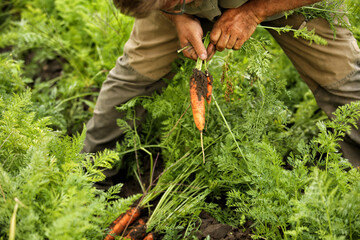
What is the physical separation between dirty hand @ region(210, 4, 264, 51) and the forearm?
0.02 meters

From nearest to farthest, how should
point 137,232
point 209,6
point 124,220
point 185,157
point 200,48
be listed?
point 209,6, point 200,48, point 137,232, point 124,220, point 185,157

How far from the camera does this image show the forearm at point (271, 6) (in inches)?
79.6

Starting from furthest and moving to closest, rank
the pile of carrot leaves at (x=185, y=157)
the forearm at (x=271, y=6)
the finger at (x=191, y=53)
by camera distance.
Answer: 1. the finger at (x=191, y=53)
2. the forearm at (x=271, y=6)
3. the pile of carrot leaves at (x=185, y=157)

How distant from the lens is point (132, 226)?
7.79 feet

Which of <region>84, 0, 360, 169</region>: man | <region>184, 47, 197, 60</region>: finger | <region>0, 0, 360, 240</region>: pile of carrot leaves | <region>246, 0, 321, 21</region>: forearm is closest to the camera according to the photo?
<region>0, 0, 360, 240</region>: pile of carrot leaves

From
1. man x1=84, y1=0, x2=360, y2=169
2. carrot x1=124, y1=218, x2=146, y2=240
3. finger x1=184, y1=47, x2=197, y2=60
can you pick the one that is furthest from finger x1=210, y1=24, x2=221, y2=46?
carrot x1=124, y1=218, x2=146, y2=240

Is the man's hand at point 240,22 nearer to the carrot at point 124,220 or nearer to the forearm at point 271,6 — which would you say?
the forearm at point 271,6

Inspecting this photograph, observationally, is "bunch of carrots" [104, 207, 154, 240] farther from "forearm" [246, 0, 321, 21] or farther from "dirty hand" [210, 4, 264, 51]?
"forearm" [246, 0, 321, 21]

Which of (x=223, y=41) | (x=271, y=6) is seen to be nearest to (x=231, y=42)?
(x=223, y=41)

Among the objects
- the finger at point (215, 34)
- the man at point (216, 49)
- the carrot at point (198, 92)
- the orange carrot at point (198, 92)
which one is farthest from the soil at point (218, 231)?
the finger at point (215, 34)

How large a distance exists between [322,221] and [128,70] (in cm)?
164

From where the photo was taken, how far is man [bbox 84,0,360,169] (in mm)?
2125

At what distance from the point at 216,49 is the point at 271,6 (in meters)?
0.43

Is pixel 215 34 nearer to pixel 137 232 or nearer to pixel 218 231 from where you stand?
pixel 218 231
